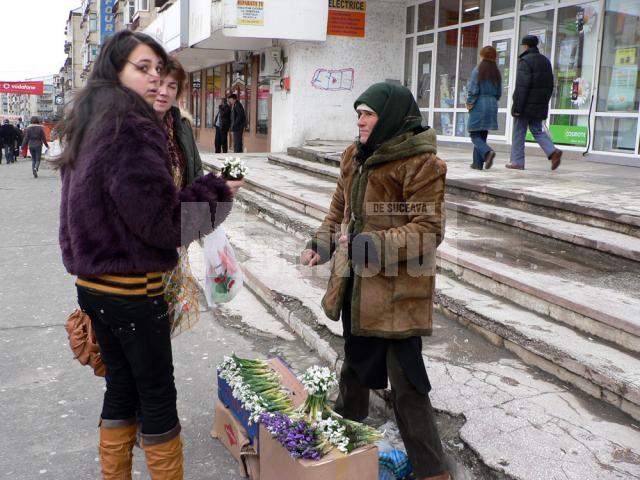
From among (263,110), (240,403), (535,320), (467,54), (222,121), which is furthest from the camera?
(263,110)

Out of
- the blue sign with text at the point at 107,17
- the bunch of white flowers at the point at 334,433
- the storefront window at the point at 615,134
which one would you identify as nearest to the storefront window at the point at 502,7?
the storefront window at the point at 615,134

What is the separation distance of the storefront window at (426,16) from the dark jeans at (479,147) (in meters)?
7.20

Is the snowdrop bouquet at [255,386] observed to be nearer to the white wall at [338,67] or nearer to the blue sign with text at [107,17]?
the white wall at [338,67]

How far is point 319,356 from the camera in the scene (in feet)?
14.5

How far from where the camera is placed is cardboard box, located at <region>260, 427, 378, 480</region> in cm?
244

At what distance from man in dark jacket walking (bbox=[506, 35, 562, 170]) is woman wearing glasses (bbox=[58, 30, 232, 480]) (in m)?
7.34

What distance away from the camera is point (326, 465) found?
8.02 feet

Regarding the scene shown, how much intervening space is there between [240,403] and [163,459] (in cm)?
61

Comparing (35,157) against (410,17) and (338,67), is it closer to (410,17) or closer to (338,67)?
(338,67)

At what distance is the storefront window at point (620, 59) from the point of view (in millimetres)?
9961

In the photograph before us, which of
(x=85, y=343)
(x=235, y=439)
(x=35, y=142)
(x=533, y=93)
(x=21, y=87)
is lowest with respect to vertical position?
(x=235, y=439)

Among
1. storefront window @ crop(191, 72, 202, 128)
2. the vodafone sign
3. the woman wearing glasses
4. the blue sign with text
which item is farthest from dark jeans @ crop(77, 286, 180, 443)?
the vodafone sign

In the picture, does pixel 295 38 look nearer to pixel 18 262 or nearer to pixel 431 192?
pixel 18 262

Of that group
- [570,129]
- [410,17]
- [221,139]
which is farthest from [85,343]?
[221,139]
